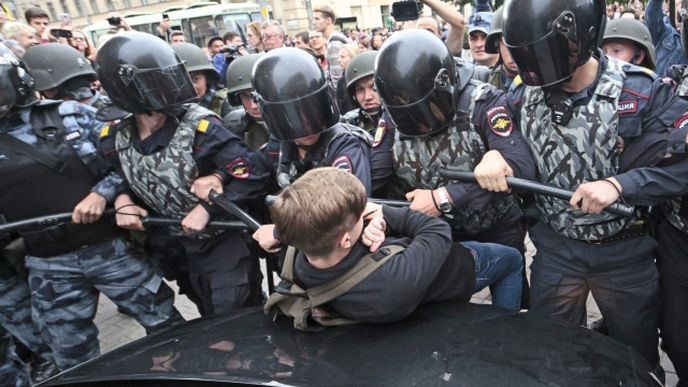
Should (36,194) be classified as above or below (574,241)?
above

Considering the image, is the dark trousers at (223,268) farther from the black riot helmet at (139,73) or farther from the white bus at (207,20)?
the white bus at (207,20)

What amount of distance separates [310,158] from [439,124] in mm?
662

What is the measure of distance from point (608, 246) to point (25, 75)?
2919mm

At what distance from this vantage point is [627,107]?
5.82 feet

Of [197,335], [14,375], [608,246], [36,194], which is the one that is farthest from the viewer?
[14,375]

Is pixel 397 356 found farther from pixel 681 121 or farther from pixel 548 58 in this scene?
pixel 681 121

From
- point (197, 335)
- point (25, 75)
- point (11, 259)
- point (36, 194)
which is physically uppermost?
point (25, 75)

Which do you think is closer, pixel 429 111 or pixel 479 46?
pixel 429 111

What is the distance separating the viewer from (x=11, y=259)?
2.79 meters

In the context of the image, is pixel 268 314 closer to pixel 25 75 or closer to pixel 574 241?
pixel 574 241

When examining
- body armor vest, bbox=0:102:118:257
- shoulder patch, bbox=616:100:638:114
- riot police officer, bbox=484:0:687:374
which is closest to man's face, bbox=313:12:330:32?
body armor vest, bbox=0:102:118:257

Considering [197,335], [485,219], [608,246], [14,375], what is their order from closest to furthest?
[197,335] < [608,246] < [485,219] < [14,375]

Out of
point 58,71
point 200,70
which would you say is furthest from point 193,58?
point 58,71

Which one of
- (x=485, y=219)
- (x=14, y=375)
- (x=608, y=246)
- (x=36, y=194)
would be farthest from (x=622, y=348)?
(x=14, y=375)
